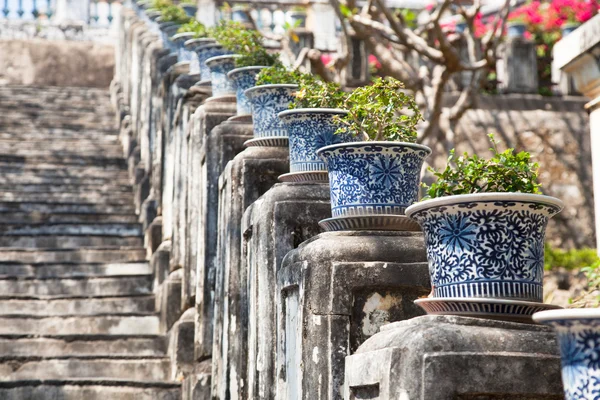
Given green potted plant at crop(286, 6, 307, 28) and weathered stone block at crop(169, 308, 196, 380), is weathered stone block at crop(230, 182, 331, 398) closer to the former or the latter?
weathered stone block at crop(169, 308, 196, 380)

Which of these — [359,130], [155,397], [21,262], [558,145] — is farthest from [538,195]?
[558,145]

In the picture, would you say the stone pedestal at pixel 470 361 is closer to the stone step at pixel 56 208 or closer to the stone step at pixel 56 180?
the stone step at pixel 56 208

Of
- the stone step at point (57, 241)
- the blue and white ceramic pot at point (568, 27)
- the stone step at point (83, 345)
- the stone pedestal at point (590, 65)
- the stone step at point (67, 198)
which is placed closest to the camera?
the stone pedestal at point (590, 65)

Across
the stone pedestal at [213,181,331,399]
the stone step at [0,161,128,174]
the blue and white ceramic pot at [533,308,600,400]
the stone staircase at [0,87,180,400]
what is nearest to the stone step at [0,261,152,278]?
the stone staircase at [0,87,180,400]

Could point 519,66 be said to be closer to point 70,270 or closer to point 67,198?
point 67,198

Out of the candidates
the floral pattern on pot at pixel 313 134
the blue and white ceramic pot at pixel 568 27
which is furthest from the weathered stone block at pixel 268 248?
the blue and white ceramic pot at pixel 568 27

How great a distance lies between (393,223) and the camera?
4.29 m

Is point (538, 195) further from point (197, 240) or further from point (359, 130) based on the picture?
point (197, 240)

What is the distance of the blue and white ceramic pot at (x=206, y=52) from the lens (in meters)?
7.84

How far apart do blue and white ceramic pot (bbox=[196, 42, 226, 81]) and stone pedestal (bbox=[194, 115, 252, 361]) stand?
1.23 meters

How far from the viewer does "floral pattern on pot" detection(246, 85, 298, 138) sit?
19.0 ft

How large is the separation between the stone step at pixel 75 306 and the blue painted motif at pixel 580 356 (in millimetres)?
5887

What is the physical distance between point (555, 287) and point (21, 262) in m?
4.69

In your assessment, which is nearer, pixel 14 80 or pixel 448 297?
pixel 448 297
